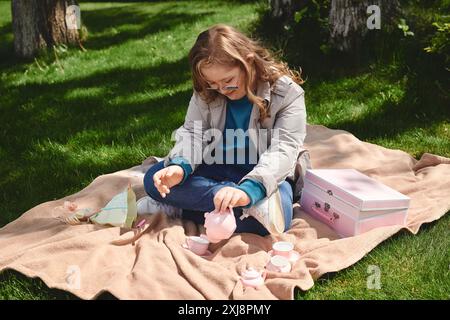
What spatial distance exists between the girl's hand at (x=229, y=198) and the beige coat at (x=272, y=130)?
18 cm

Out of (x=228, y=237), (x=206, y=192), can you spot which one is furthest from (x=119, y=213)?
(x=228, y=237)

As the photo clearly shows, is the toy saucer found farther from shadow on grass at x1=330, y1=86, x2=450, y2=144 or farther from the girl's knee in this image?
shadow on grass at x1=330, y1=86, x2=450, y2=144

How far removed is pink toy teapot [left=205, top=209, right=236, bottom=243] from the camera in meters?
2.81

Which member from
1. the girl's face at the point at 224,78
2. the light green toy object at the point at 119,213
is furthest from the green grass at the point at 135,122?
the girl's face at the point at 224,78

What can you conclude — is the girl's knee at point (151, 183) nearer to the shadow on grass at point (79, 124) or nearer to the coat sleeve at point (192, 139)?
the coat sleeve at point (192, 139)

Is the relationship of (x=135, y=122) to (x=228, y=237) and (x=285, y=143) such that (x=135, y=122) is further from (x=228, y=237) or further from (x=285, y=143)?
(x=228, y=237)

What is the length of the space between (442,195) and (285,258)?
115 cm

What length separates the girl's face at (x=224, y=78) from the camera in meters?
2.93

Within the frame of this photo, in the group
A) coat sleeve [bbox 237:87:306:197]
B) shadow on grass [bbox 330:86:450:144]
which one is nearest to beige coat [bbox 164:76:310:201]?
coat sleeve [bbox 237:87:306:197]

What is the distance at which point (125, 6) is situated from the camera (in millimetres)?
10102

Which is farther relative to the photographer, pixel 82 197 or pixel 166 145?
pixel 166 145

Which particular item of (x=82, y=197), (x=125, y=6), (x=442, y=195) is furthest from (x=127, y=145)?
(x=125, y=6)

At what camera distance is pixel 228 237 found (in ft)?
9.47
